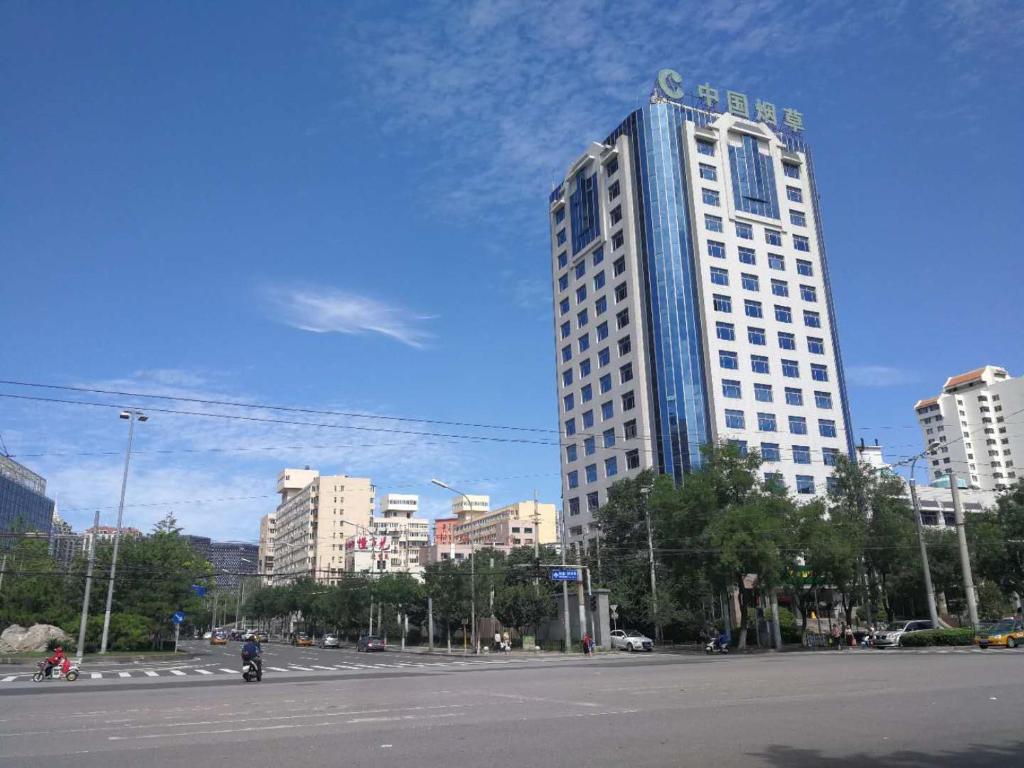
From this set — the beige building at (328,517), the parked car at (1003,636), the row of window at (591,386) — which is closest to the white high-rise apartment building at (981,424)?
the row of window at (591,386)

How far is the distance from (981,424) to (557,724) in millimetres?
189284

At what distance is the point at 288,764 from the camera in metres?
9.28

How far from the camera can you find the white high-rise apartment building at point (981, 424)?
163250mm

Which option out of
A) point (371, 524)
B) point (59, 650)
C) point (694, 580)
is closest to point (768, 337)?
point (694, 580)

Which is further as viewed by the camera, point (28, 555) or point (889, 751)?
point (28, 555)

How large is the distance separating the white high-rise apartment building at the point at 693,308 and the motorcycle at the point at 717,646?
91.4 feet

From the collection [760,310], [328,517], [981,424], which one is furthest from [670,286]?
[981,424]

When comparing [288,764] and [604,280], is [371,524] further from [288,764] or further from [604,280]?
[288,764]

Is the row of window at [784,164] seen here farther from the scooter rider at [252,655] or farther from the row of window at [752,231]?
the scooter rider at [252,655]

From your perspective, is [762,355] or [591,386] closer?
[762,355]

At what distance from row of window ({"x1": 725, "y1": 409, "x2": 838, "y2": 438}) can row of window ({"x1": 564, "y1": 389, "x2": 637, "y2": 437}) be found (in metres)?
9.11

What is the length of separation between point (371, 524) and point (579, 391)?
3014 inches

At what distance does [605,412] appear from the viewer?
8212 cm

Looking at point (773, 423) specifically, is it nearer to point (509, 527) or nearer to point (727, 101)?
point (727, 101)
